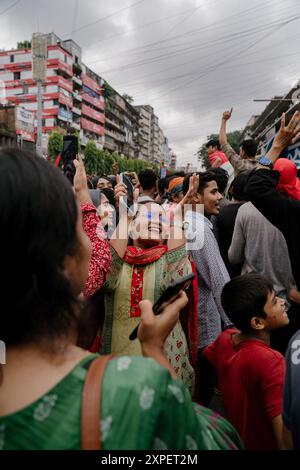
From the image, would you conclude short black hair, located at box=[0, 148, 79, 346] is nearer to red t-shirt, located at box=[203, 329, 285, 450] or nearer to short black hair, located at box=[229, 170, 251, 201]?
red t-shirt, located at box=[203, 329, 285, 450]

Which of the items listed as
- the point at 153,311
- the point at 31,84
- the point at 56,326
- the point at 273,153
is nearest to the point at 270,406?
the point at 153,311

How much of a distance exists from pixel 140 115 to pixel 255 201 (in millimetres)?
104063

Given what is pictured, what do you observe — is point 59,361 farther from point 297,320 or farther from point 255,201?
point 297,320

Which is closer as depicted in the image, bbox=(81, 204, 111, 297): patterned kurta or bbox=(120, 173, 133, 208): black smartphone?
bbox=(81, 204, 111, 297): patterned kurta

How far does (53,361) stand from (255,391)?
1.22 metres

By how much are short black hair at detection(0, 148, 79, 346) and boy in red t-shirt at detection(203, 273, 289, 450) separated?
115cm

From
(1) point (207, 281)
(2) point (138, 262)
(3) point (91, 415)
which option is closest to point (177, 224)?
(2) point (138, 262)

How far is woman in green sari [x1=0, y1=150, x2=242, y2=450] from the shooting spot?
28.0 inches

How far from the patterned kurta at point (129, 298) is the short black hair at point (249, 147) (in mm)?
2712

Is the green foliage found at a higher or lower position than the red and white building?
lower

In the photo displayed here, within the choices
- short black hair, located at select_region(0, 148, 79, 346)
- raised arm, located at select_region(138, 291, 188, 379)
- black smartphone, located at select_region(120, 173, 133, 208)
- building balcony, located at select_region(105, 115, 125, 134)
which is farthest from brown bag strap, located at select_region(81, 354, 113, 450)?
building balcony, located at select_region(105, 115, 125, 134)

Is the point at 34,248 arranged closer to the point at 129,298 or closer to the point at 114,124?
the point at 129,298

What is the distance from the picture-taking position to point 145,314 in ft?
3.43

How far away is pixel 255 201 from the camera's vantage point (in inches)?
82.7
